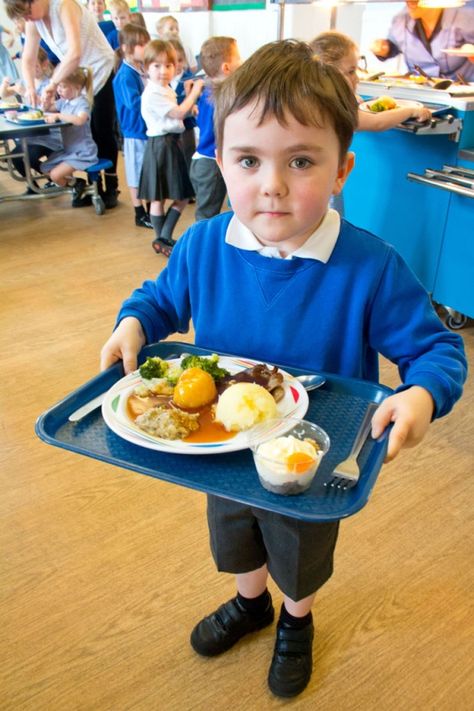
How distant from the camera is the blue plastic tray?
2.34 ft

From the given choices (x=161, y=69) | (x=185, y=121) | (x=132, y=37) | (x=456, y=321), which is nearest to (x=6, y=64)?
(x=132, y=37)

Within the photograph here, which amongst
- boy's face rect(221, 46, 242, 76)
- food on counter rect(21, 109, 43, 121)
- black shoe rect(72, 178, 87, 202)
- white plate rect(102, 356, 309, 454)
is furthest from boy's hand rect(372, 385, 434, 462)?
black shoe rect(72, 178, 87, 202)

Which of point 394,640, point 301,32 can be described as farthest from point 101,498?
point 301,32

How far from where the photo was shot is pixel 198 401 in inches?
34.9

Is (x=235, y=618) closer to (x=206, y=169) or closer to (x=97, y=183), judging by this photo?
(x=206, y=169)

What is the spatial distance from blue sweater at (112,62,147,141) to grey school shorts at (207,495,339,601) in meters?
3.03

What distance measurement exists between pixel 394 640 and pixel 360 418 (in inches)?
27.2

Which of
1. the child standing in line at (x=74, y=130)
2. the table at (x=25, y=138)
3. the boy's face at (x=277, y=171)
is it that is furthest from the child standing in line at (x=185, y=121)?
the boy's face at (x=277, y=171)

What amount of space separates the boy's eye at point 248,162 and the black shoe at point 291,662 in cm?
92

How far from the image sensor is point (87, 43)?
4.03 meters

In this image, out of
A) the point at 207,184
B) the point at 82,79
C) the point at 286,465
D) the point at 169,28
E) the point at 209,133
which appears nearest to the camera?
the point at 286,465

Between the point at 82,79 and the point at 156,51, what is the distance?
1.05 m

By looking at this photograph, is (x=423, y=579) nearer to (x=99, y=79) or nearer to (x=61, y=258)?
(x=61, y=258)

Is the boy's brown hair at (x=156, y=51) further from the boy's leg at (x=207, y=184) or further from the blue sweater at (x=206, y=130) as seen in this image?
the boy's leg at (x=207, y=184)
